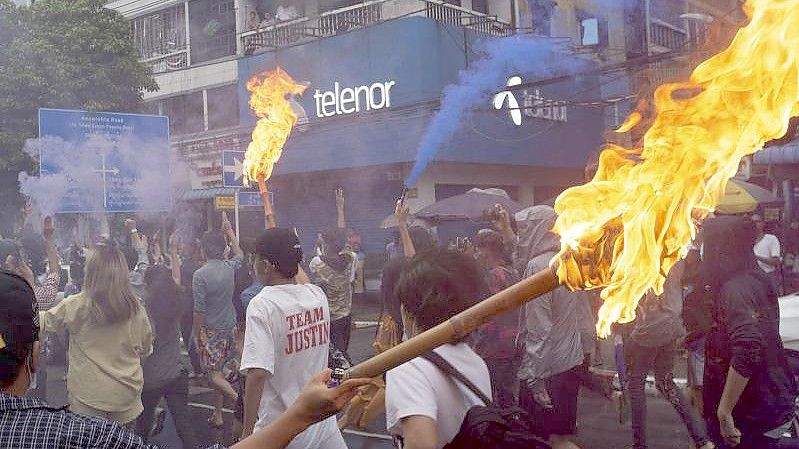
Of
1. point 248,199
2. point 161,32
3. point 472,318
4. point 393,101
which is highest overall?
point 161,32

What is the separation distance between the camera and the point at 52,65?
19641 millimetres

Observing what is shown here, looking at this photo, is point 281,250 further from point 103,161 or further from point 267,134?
point 103,161

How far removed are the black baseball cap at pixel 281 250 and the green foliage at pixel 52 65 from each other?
17.9 meters

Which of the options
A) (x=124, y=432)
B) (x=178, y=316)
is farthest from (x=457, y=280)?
(x=178, y=316)

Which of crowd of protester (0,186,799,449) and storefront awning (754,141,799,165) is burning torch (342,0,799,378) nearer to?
crowd of protester (0,186,799,449)

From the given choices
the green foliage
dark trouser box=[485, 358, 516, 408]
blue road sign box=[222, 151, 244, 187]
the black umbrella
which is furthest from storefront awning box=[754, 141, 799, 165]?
the green foliage

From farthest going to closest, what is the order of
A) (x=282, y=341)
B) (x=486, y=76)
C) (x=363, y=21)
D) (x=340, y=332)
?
(x=363, y=21)
(x=486, y=76)
(x=340, y=332)
(x=282, y=341)

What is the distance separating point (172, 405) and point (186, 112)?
67.0ft

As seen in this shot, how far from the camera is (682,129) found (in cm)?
258

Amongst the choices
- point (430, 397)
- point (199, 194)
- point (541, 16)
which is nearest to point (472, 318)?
point (430, 397)

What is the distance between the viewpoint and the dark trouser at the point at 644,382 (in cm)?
583

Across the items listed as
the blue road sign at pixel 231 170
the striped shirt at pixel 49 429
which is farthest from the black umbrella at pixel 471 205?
the striped shirt at pixel 49 429

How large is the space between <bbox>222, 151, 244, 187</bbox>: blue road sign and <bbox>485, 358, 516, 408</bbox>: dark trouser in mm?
6044

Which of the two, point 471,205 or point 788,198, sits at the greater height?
point 471,205
